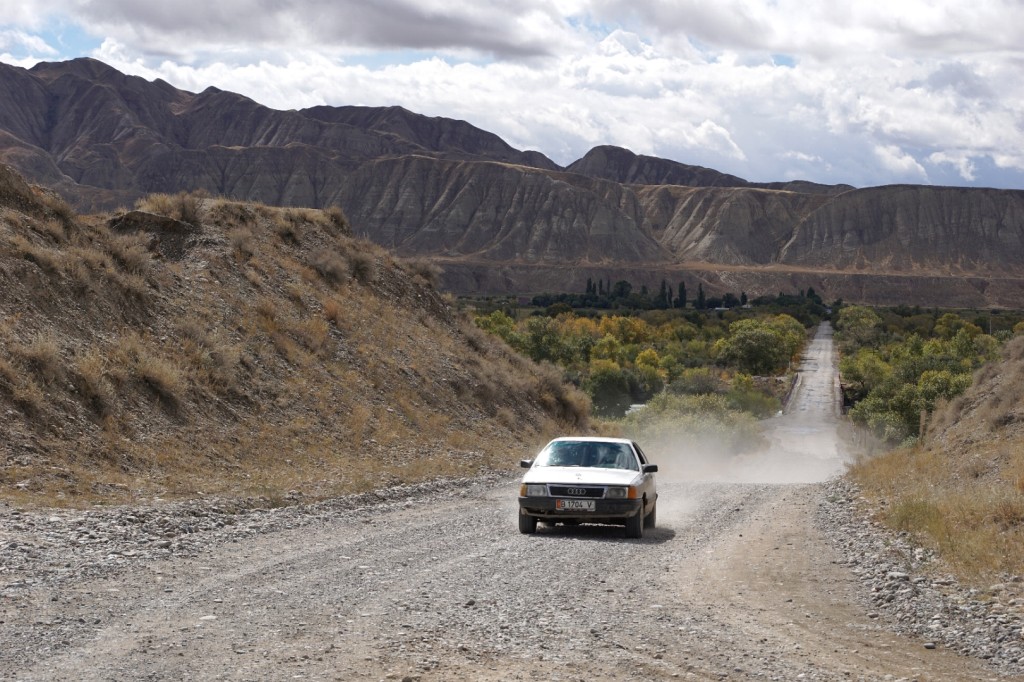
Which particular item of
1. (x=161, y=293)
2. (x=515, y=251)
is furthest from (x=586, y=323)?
(x=161, y=293)

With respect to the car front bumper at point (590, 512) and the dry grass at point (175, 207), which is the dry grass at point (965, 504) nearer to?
the car front bumper at point (590, 512)

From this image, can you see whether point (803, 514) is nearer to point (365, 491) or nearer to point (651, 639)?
point (365, 491)

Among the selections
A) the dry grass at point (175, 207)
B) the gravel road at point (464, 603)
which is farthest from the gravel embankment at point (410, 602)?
the dry grass at point (175, 207)

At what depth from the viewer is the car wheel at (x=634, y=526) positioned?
1409 centimetres

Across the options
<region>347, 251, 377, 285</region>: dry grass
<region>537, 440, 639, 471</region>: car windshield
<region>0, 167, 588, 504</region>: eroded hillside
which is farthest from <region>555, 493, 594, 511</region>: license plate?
<region>347, 251, 377, 285</region>: dry grass

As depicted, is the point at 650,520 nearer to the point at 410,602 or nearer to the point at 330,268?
the point at 410,602

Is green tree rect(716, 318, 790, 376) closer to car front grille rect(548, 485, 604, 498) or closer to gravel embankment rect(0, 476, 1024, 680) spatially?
gravel embankment rect(0, 476, 1024, 680)

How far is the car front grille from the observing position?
14.1m

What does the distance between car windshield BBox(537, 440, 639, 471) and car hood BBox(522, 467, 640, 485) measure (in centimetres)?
36

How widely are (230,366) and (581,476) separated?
38.3 feet

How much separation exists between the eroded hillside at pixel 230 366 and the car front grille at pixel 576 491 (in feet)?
16.3

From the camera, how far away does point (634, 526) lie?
1413 centimetres

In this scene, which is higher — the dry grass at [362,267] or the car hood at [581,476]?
the dry grass at [362,267]

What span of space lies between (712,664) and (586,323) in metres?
109
